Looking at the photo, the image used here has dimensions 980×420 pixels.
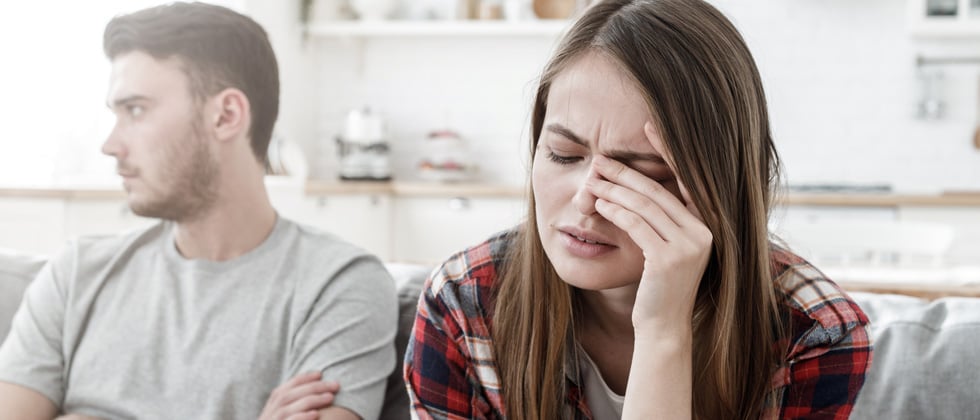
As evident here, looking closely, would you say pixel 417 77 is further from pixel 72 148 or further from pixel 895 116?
pixel 895 116

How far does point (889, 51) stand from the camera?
4637mm

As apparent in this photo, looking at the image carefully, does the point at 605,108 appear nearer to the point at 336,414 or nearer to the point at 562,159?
the point at 562,159

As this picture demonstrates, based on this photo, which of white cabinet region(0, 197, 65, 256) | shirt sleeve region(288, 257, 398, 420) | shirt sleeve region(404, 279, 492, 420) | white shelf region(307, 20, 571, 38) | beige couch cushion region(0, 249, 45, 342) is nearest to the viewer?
shirt sleeve region(404, 279, 492, 420)

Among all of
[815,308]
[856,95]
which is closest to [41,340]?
[815,308]

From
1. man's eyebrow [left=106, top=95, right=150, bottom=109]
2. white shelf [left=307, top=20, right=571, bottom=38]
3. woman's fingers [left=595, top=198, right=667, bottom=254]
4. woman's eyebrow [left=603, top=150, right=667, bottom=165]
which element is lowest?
woman's fingers [left=595, top=198, right=667, bottom=254]

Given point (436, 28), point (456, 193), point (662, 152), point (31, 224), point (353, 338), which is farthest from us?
point (436, 28)

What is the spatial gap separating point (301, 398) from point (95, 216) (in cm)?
236

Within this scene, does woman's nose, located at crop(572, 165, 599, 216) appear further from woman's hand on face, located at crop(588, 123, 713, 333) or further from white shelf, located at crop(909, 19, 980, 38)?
white shelf, located at crop(909, 19, 980, 38)

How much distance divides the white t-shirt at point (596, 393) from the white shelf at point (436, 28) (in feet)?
12.0

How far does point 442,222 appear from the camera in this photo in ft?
14.9

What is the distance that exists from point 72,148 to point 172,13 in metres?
2.66

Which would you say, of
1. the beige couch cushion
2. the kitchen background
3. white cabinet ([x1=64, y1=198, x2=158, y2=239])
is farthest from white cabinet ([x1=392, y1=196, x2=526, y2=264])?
the beige couch cushion

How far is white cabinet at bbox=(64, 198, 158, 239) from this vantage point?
3258 mm

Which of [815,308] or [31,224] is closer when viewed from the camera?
[815,308]
